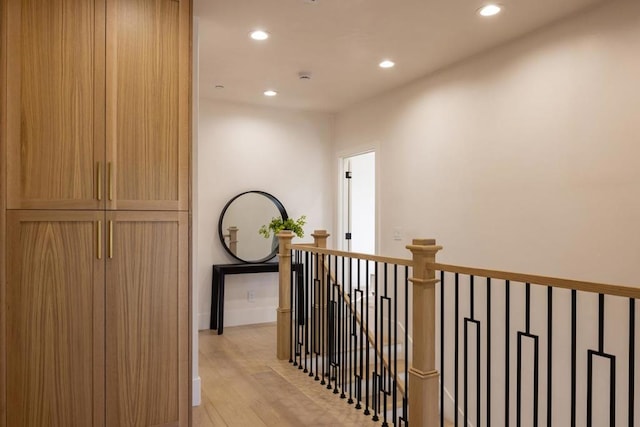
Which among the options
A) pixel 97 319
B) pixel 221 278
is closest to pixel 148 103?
pixel 97 319

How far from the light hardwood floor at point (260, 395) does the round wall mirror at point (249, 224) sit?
4.00ft

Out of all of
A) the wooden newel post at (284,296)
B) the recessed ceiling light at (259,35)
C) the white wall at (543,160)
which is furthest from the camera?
the wooden newel post at (284,296)

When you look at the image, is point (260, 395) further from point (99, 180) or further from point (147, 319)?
point (99, 180)

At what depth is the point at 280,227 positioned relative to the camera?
5285 mm

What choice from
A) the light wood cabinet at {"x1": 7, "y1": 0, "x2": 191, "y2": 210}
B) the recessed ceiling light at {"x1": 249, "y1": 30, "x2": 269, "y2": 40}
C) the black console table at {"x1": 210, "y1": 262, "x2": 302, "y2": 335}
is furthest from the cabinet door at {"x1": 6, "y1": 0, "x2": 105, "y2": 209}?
the black console table at {"x1": 210, "y1": 262, "x2": 302, "y2": 335}

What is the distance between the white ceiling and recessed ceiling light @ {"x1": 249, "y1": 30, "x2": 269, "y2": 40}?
5 centimetres

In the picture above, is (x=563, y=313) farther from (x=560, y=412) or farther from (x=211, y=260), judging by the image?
(x=211, y=260)

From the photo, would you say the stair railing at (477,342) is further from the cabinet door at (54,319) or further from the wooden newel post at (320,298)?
the cabinet door at (54,319)

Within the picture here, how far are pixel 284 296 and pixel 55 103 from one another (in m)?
2.32

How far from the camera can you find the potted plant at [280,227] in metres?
5.27

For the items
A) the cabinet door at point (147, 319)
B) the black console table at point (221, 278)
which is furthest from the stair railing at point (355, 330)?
the cabinet door at point (147, 319)

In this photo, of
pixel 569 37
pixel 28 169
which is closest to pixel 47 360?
pixel 28 169

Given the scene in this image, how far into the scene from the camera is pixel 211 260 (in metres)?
5.17

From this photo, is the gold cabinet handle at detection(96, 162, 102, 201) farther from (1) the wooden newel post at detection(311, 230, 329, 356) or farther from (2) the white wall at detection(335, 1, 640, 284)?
(2) the white wall at detection(335, 1, 640, 284)
